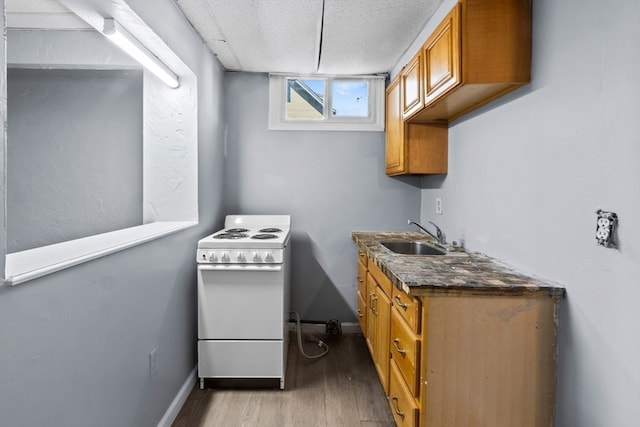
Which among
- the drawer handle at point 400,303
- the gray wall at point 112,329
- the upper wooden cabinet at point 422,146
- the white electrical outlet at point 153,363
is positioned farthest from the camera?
the upper wooden cabinet at point 422,146

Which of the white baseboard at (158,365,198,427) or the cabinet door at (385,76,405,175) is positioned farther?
the cabinet door at (385,76,405,175)

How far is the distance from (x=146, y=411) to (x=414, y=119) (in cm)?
232

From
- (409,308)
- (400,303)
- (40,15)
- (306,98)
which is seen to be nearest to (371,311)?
(400,303)

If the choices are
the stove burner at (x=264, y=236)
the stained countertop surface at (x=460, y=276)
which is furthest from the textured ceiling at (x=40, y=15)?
the stained countertop surface at (x=460, y=276)

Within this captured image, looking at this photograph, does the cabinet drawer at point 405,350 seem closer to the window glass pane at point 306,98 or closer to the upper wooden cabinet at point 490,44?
the upper wooden cabinet at point 490,44

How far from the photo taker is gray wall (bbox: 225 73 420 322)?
9.99 feet

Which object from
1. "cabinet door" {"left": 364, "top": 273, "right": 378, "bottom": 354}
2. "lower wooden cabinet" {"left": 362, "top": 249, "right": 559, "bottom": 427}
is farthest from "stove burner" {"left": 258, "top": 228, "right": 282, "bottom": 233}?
"lower wooden cabinet" {"left": 362, "top": 249, "right": 559, "bottom": 427}

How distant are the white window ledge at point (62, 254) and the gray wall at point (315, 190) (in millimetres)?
1427

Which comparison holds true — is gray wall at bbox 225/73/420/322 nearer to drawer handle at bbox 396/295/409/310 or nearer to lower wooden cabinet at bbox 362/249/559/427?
drawer handle at bbox 396/295/409/310

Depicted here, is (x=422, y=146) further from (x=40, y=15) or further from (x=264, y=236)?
(x=40, y=15)

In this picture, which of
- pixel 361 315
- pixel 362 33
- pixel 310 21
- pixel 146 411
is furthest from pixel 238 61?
pixel 146 411

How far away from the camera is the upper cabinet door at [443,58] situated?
1513mm

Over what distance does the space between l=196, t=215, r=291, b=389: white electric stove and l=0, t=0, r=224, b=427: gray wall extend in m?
0.13

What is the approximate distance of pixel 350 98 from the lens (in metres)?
3.13
